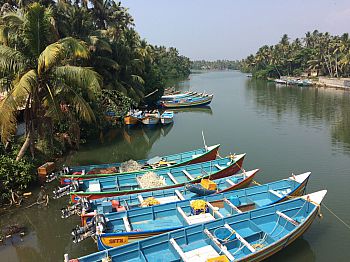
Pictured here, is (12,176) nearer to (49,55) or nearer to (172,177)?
(49,55)

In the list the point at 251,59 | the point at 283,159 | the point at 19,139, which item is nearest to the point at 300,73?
the point at 251,59

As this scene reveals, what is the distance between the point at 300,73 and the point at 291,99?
36.6 meters

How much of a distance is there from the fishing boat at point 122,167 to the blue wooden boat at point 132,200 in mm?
1907

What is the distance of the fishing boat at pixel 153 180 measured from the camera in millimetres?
12172

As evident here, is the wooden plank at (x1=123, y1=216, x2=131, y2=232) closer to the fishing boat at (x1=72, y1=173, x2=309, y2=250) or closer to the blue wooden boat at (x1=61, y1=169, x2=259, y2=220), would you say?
the fishing boat at (x1=72, y1=173, x2=309, y2=250)

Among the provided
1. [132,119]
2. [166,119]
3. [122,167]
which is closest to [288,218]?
[122,167]

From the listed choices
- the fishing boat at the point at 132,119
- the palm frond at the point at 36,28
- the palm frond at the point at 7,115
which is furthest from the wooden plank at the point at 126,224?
the fishing boat at the point at 132,119

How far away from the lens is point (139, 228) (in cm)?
991

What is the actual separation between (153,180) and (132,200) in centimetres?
199

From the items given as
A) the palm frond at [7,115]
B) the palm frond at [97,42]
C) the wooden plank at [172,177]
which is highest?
the palm frond at [97,42]

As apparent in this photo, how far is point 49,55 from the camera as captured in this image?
35.2ft

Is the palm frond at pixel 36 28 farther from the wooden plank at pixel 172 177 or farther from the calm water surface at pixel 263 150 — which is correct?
the wooden plank at pixel 172 177

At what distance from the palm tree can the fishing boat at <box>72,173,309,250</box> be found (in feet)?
15.6

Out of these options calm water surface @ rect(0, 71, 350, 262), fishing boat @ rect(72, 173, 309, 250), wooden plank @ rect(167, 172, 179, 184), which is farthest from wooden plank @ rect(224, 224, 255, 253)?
wooden plank @ rect(167, 172, 179, 184)
